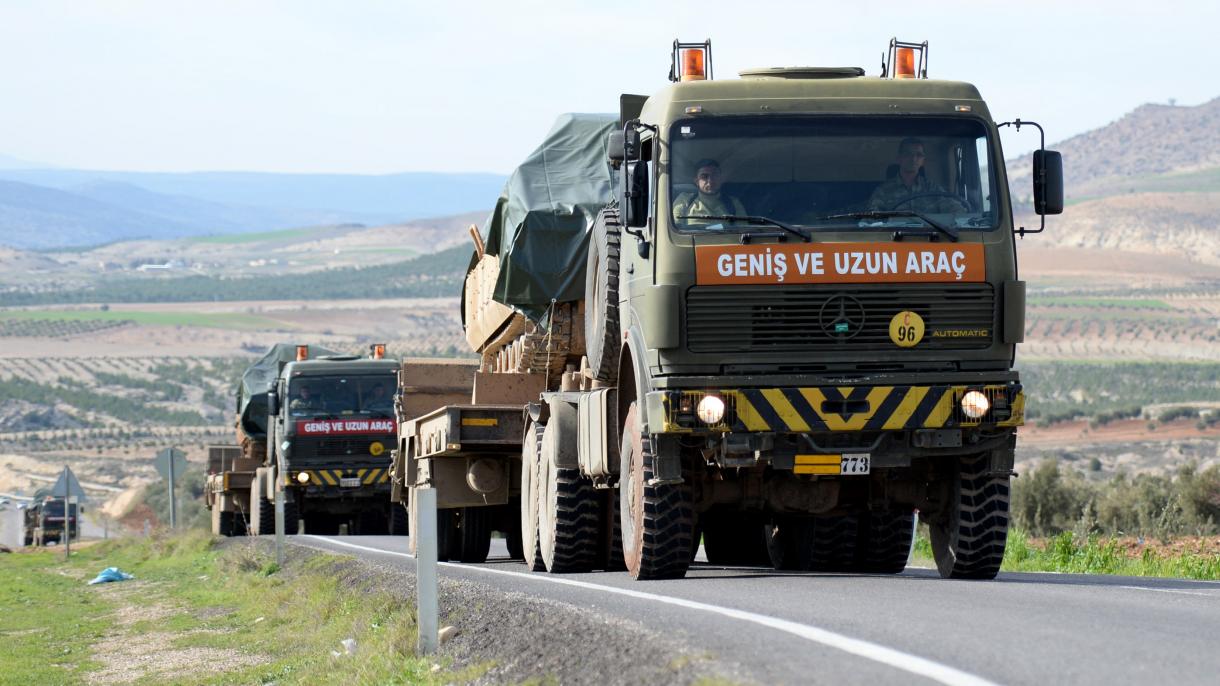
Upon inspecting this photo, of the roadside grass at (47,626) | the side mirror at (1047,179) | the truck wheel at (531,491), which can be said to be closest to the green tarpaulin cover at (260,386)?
the roadside grass at (47,626)

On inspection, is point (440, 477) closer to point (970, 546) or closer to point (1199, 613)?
point (970, 546)

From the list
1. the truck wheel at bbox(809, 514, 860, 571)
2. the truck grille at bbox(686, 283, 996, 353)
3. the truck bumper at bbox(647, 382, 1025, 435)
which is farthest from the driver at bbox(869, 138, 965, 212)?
the truck wheel at bbox(809, 514, 860, 571)

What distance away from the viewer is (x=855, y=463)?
11.8 metres

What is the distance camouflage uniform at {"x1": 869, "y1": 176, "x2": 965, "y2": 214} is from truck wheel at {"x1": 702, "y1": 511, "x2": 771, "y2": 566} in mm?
5505

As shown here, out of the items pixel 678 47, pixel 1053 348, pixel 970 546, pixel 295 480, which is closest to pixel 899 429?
pixel 970 546

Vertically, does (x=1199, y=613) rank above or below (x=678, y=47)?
below

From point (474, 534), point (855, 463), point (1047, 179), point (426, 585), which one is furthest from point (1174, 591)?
point (474, 534)

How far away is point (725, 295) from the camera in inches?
459

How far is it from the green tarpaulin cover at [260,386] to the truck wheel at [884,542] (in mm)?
21387

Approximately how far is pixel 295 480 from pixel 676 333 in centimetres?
1916

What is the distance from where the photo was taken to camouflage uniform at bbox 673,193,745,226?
38.9 feet

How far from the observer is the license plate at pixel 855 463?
11828 mm

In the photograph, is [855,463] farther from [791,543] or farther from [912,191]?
[791,543]

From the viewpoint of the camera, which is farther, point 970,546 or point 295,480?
point 295,480
